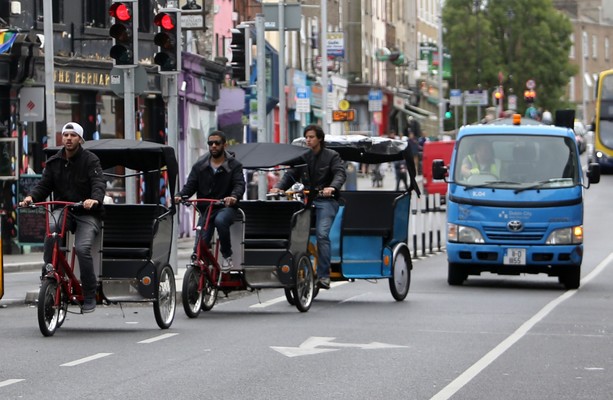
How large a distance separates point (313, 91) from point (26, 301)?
169ft

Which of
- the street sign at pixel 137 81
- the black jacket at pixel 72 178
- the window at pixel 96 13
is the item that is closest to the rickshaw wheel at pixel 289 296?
the black jacket at pixel 72 178

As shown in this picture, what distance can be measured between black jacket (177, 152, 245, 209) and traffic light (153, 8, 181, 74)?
3626 mm

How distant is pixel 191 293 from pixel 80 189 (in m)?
2.12

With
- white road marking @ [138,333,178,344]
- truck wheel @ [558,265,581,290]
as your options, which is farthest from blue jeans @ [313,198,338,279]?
truck wheel @ [558,265,581,290]

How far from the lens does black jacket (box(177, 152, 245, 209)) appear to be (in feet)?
60.0

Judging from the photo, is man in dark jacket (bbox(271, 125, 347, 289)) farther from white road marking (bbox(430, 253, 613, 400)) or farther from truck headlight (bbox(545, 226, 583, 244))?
truck headlight (bbox(545, 226, 583, 244))

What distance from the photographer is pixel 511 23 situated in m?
117

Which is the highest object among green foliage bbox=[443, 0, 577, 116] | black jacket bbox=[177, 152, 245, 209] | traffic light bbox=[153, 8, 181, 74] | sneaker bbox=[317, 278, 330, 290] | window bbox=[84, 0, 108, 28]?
green foliage bbox=[443, 0, 577, 116]

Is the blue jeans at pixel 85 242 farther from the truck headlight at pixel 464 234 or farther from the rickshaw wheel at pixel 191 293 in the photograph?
the truck headlight at pixel 464 234

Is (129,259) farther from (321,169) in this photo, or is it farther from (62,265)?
(321,169)

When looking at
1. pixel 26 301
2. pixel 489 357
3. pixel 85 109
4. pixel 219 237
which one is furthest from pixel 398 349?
pixel 85 109

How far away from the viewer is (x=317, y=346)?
15117mm

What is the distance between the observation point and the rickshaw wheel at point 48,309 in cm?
1545

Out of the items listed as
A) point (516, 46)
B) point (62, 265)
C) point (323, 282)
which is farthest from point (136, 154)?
point (516, 46)
